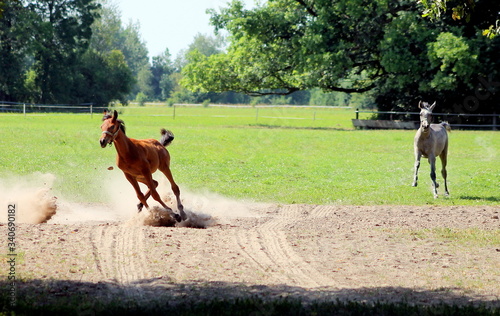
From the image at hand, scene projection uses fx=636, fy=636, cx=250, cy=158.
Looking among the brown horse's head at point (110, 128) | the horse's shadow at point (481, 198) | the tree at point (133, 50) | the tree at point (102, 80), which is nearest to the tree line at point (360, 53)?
the horse's shadow at point (481, 198)

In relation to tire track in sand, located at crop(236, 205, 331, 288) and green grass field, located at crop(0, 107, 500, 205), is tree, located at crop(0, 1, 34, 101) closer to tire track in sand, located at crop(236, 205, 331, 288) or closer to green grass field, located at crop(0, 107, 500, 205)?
green grass field, located at crop(0, 107, 500, 205)

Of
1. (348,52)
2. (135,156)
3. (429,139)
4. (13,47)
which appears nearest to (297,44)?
(348,52)

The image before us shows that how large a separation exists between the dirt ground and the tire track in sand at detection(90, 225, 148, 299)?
13 millimetres

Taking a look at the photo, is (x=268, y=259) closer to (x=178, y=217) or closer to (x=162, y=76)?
(x=178, y=217)

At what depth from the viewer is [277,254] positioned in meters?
8.91

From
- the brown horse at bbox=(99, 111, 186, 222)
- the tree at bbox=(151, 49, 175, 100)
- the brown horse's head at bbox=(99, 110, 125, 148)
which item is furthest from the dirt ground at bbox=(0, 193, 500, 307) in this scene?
the tree at bbox=(151, 49, 175, 100)

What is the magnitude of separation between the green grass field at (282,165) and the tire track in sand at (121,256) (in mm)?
5293

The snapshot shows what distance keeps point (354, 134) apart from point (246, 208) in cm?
2396

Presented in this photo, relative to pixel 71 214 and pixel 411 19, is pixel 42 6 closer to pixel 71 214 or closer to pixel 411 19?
pixel 411 19

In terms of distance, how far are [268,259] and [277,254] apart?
1.10 feet

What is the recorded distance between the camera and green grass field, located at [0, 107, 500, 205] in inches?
626

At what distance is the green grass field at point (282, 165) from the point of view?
52.2ft

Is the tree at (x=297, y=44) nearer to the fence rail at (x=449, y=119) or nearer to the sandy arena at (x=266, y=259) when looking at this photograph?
the fence rail at (x=449, y=119)

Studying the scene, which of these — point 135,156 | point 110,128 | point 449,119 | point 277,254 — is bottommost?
point 277,254
